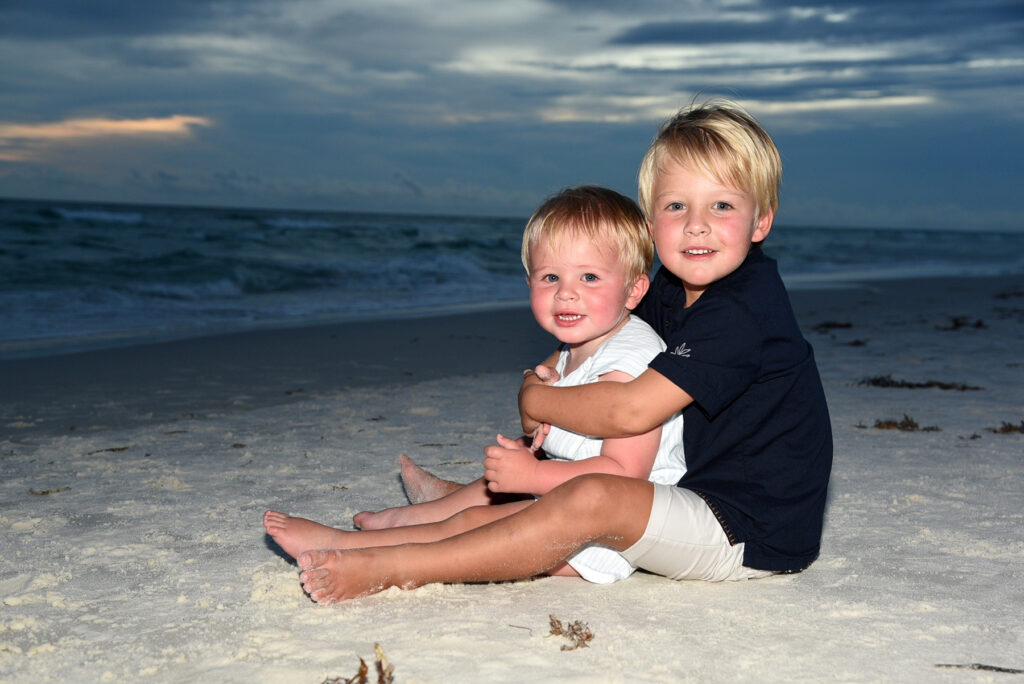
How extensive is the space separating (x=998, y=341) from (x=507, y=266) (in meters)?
15.0

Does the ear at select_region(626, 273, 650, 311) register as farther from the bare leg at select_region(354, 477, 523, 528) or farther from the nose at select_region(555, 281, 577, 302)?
the bare leg at select_region(354, 477, 523, 528)

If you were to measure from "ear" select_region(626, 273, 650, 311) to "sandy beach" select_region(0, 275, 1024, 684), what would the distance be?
814 millimetres

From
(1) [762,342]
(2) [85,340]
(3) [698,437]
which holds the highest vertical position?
(1) [762,342]

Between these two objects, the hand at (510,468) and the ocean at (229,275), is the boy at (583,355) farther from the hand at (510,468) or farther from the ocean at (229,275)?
the ocean at (229,275)

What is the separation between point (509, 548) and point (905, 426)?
298 cm

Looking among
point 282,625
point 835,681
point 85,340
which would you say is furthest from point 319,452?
point 85,340

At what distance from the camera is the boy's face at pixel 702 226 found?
8.07ft

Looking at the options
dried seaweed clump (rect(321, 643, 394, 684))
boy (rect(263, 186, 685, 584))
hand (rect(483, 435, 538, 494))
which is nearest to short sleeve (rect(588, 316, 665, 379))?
boy (rect(263, 186, 685, 584))

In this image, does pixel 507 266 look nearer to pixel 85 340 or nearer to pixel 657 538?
pixel 85 340

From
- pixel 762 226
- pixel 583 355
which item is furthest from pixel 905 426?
pixel 583 355

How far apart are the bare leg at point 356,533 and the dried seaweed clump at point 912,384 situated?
3.97 metres

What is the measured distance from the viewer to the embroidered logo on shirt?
2316 millimetres

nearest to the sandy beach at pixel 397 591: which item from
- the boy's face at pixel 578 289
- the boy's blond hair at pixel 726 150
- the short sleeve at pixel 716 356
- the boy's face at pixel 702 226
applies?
the short sleeve at pixel 716 356

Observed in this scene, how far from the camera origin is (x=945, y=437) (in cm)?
429
